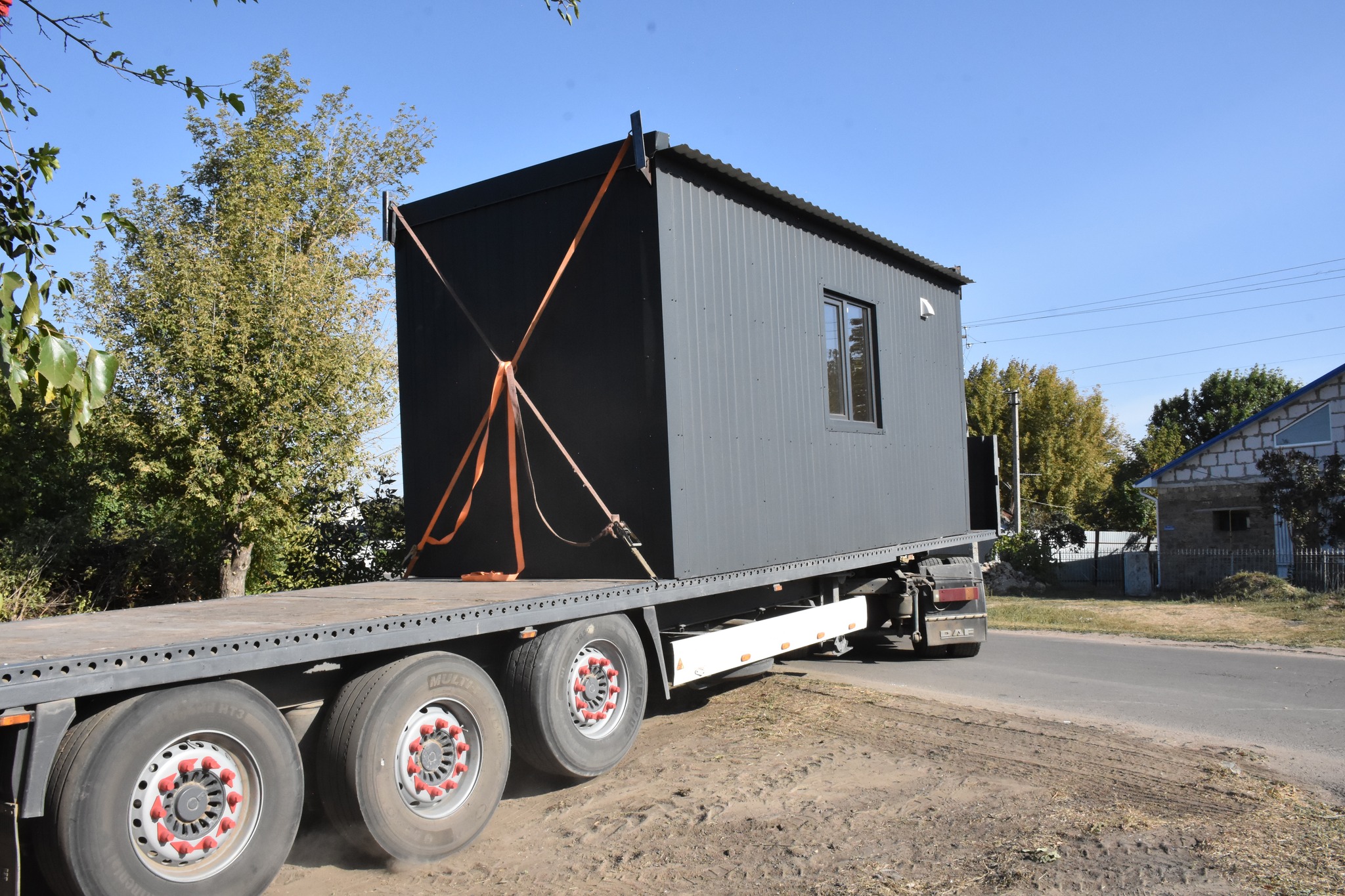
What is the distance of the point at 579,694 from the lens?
596 cm

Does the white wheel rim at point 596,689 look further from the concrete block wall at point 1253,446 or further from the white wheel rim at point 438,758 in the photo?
the concrete block wall at point 1253,446

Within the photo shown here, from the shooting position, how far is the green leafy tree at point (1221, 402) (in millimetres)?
53125

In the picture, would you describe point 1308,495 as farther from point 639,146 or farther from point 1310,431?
point 639,146

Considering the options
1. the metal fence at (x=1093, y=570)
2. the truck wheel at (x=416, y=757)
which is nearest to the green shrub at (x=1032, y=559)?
the metal fence at (x=1093, y=570)

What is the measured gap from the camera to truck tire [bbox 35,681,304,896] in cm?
351

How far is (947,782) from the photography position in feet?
19.1

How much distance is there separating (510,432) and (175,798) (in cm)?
379

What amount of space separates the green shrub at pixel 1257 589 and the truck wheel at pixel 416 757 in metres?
19.4

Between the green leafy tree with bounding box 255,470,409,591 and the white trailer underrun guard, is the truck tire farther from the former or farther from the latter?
the green leafy tree with bounding box 255,470,409,591

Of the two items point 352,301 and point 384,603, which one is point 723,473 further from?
point 352,301

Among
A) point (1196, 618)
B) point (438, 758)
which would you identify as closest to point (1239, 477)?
point (1196, 618)

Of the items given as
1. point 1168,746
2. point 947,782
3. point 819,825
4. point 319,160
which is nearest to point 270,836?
point 819,825

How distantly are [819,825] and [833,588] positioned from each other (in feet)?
14.5

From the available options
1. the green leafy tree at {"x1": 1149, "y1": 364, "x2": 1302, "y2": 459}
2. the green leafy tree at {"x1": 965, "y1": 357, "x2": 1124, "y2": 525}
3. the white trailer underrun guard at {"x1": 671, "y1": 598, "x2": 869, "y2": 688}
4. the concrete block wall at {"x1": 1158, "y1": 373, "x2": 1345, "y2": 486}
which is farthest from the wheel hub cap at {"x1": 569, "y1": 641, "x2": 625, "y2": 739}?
the green leafy tree at {"x1": 1149, "y1": 364, "x2": 1302, "y2": 459}
